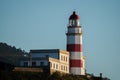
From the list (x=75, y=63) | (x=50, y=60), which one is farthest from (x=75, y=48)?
(x=50, y=60)

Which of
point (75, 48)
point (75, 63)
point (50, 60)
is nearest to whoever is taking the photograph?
point (50, 60)

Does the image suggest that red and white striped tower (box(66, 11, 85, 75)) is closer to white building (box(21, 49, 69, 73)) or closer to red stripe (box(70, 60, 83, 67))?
red stripe (box(70, 60, 83, 67))

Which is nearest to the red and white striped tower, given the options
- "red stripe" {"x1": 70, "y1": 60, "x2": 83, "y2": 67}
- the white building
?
"red stripe" {"x1": 70, "y1": 60, "x2": 83, "y2": 67}

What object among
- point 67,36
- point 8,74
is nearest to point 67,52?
point 67,36

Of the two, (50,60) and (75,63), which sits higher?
(50,60)

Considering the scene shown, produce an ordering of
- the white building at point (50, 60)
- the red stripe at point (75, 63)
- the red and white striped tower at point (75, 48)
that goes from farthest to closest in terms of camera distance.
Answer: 1. the red stripe at point (75, 63)
2. the red and white striped tower at point (75, 48)
3. the white building at point (50, 60)

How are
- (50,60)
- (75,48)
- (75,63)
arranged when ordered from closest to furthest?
(50,60), (75,48), (75,63)

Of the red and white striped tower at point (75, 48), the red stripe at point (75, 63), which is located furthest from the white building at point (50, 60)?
the red and white striped tower at point (75, 48)

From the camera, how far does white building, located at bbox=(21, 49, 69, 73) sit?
87.8 metres

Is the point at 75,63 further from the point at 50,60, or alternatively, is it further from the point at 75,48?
the point at 50,60

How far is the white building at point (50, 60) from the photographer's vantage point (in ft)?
288

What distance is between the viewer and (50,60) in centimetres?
8769

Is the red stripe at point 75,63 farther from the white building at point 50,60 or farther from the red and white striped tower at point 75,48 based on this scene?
the white building at point 50,60

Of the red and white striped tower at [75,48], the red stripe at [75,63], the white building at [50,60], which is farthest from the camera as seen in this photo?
the red stripe at [75,63]
